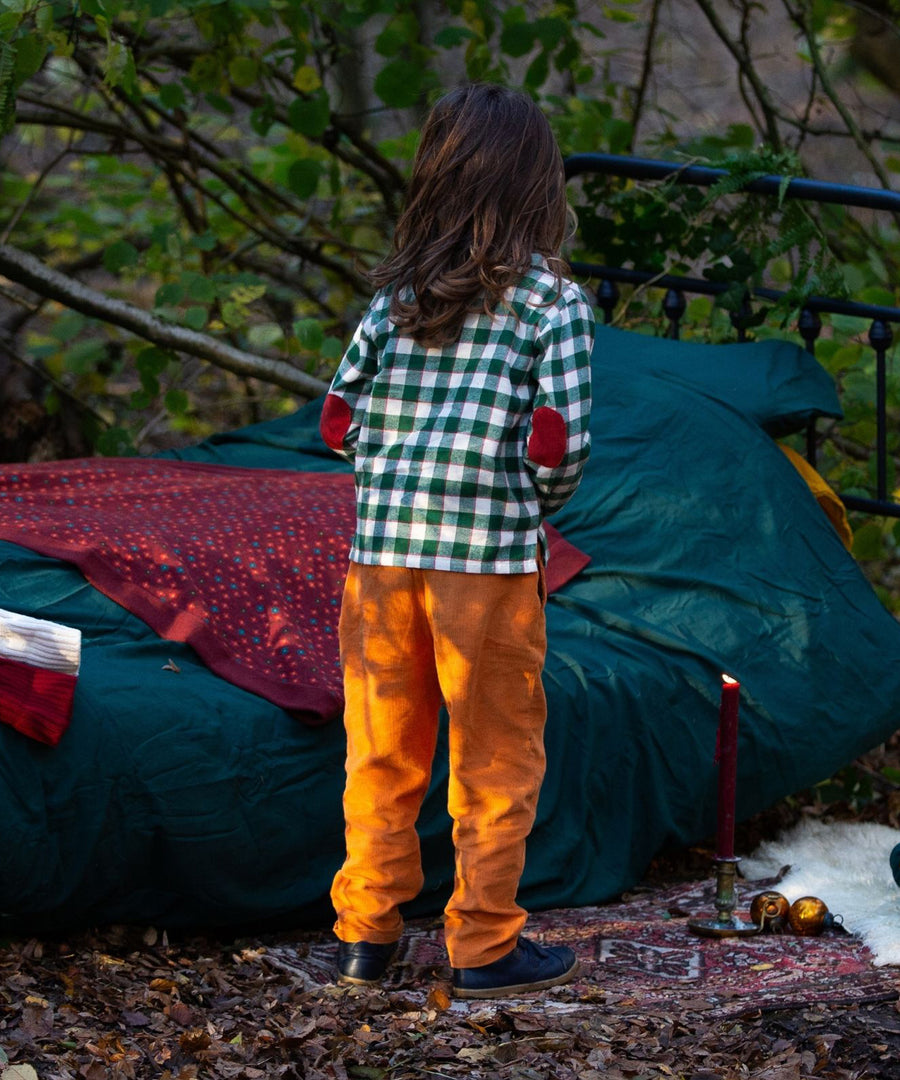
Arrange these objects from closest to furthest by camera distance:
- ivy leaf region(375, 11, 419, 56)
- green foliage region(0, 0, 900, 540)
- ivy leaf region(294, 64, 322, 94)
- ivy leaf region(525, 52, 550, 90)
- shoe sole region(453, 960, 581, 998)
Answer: shoe sole region(453, 960, 581, 998) → green foliage region(0, 0, 900, 540) → ivy leaf region(375, 11, 419, 56) → ivy leaf region(525, 52, 550, 90) → ivy leaf region(294, 64, 322, 94)

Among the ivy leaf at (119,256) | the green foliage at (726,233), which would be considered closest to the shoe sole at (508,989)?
the green foliage at (726,233)

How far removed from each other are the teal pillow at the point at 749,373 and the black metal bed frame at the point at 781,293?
14cm

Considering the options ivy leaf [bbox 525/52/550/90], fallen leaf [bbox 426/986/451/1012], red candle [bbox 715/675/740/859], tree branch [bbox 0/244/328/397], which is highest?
ivy leaf [bbox 525/52/550/90]

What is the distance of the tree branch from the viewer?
4.26 metres

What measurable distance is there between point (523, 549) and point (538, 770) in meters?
0.38

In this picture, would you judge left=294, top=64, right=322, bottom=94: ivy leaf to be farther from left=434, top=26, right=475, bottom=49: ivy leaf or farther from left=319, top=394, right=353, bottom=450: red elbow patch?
left=319, top=394, right=353, bottom=450: red elbow patch

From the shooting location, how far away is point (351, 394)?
2.29 meters

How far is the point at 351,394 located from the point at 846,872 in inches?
60.0

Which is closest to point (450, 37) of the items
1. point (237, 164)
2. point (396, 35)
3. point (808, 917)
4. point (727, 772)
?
point (396, 35)

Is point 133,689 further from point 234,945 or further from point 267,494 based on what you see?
point 267,494

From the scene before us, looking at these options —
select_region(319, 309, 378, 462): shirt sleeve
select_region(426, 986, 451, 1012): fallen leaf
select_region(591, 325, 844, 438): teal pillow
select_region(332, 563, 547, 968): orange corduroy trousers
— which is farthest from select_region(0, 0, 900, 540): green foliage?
select_region(426, 986, 451, 1012): fallen leaf

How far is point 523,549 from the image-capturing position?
2146mm

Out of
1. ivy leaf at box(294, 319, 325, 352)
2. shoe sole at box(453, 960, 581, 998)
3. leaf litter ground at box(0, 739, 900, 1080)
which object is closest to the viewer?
leaf litter ground at box(0, 739, 900, 1080)

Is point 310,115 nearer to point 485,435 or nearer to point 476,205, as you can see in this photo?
point 476,205
